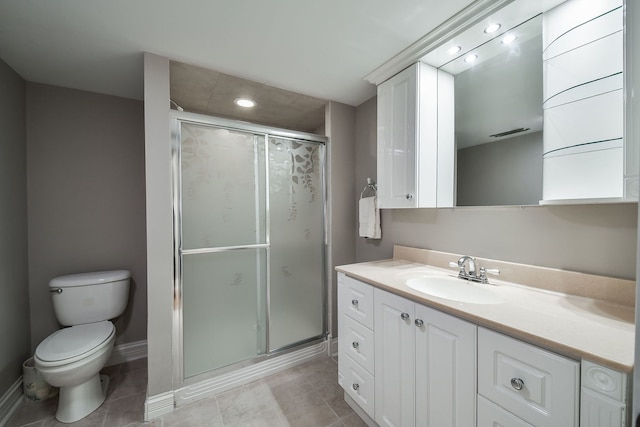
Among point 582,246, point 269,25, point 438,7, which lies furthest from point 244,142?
point 582,246

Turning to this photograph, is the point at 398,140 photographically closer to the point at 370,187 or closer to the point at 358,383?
the point at 370,187

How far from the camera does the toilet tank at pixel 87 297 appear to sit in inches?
70.6

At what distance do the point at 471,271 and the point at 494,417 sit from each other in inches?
28.0

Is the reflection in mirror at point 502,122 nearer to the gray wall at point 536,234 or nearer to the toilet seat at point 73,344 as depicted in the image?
the gray wall at point 536,234

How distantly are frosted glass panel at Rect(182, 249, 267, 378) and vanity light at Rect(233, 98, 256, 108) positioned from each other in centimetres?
136

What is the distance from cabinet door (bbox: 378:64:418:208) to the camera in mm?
1589

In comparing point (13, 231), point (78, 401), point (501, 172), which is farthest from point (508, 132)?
point (13, 231)

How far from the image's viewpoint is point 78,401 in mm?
1576

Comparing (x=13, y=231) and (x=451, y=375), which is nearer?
(x=451, y=375)

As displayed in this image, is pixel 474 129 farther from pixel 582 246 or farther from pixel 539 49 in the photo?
pixel 582 246

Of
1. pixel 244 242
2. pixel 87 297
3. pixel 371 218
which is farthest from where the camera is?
pixel 371 218

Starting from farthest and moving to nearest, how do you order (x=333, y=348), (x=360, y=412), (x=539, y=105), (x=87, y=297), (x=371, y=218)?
(x=333, y=348), (x=371, y=218), (x=87, y=297), (x=360, y=412), (x=539, y=105)

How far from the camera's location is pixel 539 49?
1.25 metres

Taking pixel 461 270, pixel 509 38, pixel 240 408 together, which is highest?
pixel 509 38
